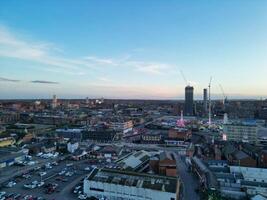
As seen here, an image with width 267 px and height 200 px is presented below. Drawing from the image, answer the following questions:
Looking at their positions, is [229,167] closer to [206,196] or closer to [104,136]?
[206,196]

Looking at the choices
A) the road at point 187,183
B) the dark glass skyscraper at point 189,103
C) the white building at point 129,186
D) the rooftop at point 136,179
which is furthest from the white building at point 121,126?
the dark glass skyscraper at point 189,103

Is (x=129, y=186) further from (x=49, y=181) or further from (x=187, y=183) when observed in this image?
(x=49, y=181)

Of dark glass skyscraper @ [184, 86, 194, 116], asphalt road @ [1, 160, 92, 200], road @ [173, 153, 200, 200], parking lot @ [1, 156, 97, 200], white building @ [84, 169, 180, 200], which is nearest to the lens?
white building @ [84, 169, 180, 200]

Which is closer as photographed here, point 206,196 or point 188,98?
point 206,196

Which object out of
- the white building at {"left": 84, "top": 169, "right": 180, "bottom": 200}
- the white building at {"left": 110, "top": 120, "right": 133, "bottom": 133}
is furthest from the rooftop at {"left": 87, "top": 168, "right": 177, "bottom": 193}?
the white building at {"left": 110, "top": 120, "right": 133, "bottom": 133}

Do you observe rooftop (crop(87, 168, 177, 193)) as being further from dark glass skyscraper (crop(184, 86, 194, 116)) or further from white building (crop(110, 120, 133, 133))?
dark glass skyscraper (crop(184, 86, 194, 116))

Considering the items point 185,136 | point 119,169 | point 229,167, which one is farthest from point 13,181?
point 185,136
